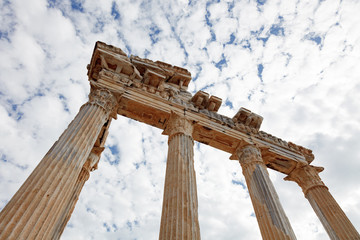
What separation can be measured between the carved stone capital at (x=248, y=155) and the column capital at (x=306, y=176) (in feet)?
14.2

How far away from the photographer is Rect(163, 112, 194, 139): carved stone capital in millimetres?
14195

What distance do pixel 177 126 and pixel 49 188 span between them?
796 cm

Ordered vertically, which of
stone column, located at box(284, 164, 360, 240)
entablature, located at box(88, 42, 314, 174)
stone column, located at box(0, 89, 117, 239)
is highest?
entablature, located at box(88, 42, 314, 174)

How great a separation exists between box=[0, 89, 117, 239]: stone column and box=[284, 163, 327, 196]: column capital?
1500 cm

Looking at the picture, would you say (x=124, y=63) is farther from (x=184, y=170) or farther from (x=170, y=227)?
(x=170, y=227)

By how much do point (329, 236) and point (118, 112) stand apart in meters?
15.2

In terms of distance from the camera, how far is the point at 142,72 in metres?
17.6

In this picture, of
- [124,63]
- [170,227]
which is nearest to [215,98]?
[124,63]

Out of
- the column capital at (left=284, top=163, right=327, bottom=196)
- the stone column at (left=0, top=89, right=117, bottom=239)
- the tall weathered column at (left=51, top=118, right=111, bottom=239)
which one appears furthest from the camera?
the column capital at (left=284, top=163, right=327, bottom=196)

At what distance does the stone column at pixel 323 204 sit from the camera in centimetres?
1446

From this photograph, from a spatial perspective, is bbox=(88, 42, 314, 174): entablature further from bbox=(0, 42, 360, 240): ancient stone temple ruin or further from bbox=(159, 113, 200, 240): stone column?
bbox=(159, 113, 200, 240): stone column

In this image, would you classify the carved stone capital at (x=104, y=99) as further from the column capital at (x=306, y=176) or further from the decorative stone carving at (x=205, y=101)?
the column capital at (x=306, y=176)

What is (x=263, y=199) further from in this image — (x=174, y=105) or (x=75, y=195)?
(x=75, y=195)

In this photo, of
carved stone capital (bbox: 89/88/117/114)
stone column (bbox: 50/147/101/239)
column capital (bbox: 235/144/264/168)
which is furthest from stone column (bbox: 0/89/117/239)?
column capital (bbox: 235/144/264/168)
